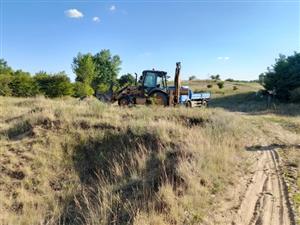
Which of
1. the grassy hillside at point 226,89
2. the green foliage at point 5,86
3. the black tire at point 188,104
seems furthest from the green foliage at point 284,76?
the green foliage at point 5,86

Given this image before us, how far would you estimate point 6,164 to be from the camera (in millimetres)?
9727

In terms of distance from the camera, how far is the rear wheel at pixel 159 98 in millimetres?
18141

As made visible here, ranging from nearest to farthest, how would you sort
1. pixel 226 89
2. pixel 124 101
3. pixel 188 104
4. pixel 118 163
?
pixel 118 163 < pixel 124 101 < pixel 188 104 < pixel 226 89

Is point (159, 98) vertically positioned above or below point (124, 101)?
above

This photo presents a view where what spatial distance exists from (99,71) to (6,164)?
52857 mm

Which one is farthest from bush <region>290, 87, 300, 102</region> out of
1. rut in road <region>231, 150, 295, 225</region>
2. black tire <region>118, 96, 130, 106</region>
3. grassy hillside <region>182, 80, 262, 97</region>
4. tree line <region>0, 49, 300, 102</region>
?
rut in road <region>231, 150, 295, 225</region>

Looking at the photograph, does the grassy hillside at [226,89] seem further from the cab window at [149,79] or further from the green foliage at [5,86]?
the green foliage at [5,86]

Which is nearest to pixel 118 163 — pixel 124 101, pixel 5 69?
pixel 124 101

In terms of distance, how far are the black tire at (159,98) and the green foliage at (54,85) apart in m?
16.0

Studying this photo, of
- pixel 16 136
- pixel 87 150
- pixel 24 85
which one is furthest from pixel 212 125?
pixel 24 85

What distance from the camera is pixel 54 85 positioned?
31.2m

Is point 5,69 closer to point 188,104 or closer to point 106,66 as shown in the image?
point 106,66

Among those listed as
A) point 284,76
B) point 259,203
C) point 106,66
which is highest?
point 106,66

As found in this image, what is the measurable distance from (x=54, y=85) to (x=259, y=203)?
28.8 meters
